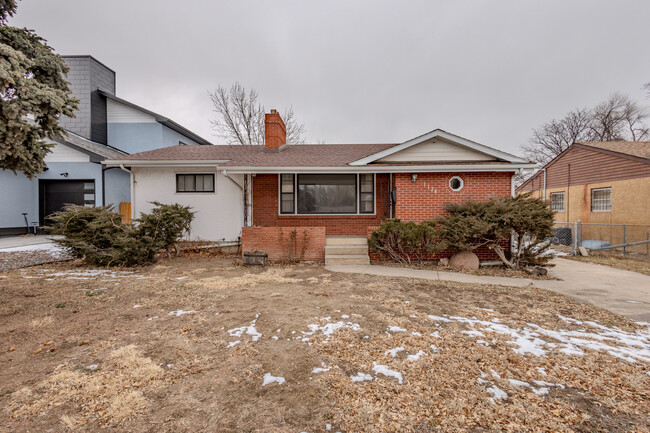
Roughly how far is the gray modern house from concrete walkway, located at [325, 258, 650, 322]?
12.3m

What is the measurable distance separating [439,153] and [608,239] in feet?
35.6

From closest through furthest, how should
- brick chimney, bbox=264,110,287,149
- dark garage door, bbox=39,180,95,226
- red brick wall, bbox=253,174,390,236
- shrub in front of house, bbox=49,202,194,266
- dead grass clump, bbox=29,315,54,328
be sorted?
dead grass clump, bbox=29,315,54,328, shrub in front of house, bbox=49,202,194,266, red brick wall, bbox=253,174,390,236, brick chimney, bbox=264,110,287,149, dark garage door, bbox=39,180,95,226

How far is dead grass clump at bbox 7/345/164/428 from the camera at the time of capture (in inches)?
80.9

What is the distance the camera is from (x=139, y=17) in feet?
44.1

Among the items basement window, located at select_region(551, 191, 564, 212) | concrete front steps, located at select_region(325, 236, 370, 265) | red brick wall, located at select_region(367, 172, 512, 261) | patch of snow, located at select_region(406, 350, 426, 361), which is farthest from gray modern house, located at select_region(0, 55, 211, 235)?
basement window, located at select_region(551, 191, 564, 212)

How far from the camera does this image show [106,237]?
7473 millimetres

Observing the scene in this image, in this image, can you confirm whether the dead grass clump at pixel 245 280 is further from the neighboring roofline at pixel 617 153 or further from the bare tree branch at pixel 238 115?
the bare tree branch at pixel 238 115

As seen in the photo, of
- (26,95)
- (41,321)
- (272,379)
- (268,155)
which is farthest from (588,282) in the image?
(26,95)

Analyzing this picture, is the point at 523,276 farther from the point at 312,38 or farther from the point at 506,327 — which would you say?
the point at 312,38

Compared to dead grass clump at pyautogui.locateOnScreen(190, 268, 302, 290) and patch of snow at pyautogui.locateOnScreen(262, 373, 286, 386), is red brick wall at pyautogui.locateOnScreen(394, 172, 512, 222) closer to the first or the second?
dead grass clump at pyautogui.locateOnScreen(190, 268, 302, 290)

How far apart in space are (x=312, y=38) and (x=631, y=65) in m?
27.8

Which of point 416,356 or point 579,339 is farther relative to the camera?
point 579,339

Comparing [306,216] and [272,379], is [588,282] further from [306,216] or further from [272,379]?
[306,216]

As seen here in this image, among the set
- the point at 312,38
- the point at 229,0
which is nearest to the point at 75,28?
the point at 229,0
